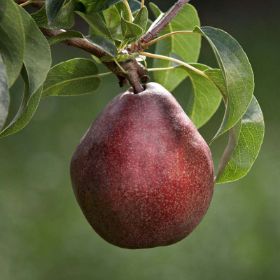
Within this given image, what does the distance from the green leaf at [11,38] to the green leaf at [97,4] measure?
137 millimetres

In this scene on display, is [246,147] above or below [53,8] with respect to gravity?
below

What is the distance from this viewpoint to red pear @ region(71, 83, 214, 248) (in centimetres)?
100

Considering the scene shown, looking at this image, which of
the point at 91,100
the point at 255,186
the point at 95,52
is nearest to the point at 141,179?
the point at 95,52

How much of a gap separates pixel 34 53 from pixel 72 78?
24 centimetres

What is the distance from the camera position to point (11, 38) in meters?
0.87

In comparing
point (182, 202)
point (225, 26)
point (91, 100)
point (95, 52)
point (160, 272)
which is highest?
point (95, 52)

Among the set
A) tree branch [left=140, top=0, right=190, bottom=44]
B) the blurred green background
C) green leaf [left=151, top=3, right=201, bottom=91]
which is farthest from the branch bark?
the blurred green background

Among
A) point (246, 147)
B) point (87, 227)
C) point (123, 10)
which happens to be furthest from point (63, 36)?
point (87, 227)

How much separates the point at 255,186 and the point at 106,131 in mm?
2664

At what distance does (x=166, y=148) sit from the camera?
1.02m

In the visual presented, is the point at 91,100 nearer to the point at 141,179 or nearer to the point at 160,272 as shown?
the point at 160,272

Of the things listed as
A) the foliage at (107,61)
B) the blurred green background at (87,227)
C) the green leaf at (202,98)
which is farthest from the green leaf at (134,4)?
the blurred green background at (87,227)

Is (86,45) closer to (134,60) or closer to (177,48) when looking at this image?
(134,60)

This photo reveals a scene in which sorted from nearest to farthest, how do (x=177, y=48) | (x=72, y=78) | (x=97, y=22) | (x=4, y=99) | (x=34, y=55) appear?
(x=4, y=99), (x=34, y=55), (x=97, y=22), (x=72, y=78), (x=177, y=48)
